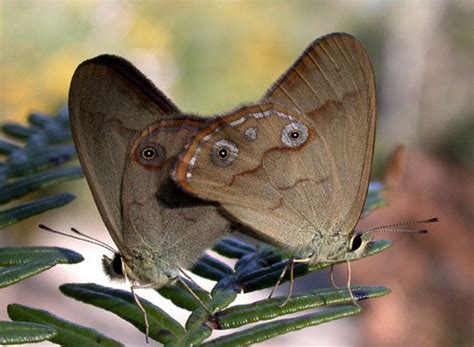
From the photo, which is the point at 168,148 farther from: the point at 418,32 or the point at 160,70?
the point at 418,32

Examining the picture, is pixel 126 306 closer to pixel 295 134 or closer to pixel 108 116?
pixel 108 116

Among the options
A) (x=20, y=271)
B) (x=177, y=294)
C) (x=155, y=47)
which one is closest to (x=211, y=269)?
A: (x=177, y=294)

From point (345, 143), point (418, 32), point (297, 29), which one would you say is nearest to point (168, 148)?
point (345, 143)

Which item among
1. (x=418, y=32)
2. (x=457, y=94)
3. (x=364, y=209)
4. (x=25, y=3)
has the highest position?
(x=25, y=3)

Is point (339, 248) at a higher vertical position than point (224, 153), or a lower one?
lower

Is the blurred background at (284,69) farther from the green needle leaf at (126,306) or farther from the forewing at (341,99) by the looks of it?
the green needle leaf at (126,306)

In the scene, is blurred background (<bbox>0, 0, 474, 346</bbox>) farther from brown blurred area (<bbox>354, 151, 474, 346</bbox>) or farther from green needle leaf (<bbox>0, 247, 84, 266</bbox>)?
green needle leaf (<bbox>0, 247, 84, 266</bbox>)

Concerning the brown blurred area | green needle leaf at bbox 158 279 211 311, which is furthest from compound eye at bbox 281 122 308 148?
the brown blurred area
